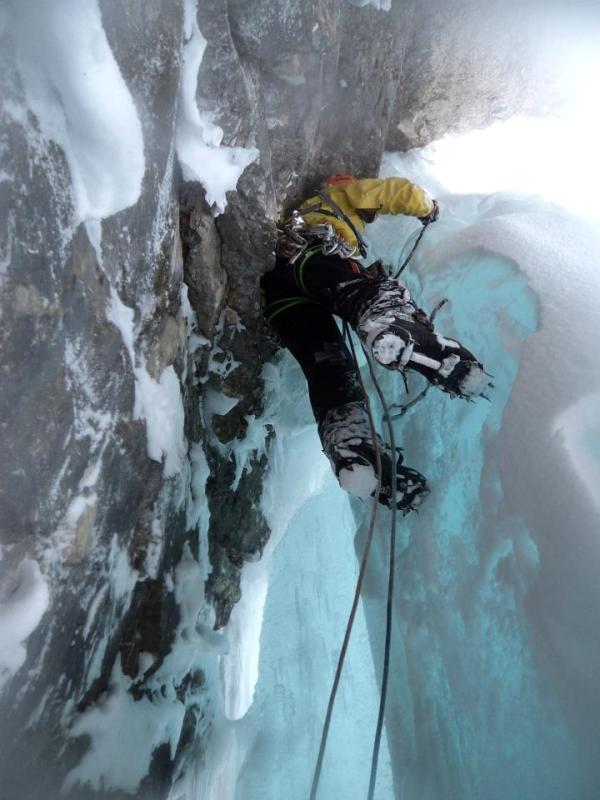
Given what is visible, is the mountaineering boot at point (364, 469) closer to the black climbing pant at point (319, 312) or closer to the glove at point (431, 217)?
the black climbing pant at point (319, 312)

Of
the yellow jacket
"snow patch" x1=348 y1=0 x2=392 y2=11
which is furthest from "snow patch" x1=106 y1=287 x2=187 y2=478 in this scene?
"snow patch" x1=348 y1=0 x2=392 y2=11

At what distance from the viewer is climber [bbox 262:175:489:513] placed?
5.67 feet

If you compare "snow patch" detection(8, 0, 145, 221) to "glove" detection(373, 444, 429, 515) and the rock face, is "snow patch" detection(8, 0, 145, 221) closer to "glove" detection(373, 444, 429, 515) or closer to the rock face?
the rock face

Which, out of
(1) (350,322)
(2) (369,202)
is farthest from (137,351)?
(2) (369,202)

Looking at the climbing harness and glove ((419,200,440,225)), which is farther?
glove ((419,200,440,225))

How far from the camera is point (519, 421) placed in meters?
1.54

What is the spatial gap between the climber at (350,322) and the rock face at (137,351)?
0.62ft

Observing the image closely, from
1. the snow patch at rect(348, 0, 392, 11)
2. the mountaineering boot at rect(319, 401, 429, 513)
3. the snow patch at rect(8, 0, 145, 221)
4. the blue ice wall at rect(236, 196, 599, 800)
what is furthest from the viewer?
the snow patch at rect(348, 0, 392, 11)

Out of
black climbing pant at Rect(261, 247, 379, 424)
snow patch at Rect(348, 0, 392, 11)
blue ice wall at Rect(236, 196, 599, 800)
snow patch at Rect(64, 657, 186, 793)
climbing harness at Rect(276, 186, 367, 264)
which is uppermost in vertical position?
→ snow patch at Rect(348, 0, 392, 11)

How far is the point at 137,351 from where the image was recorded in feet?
4.85

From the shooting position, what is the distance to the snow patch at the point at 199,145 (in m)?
1.65

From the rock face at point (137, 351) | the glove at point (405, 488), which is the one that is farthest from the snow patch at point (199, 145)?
the glove at point (405, 488)

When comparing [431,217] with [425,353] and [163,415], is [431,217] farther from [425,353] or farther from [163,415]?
[163,415]

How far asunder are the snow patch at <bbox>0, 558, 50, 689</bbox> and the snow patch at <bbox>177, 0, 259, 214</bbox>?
125 centimetres
